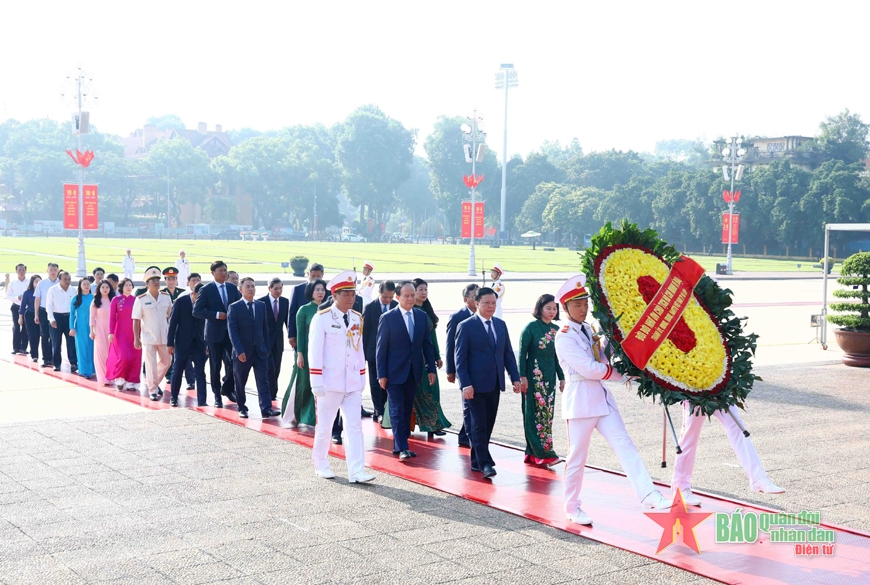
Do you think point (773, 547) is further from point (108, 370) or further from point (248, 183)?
point (248, 183)

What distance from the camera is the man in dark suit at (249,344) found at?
10.2m

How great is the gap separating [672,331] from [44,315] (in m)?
11.3

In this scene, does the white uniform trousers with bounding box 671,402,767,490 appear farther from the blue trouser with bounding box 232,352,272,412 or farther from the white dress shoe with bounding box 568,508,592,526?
the blue trouser with bounding box 232,352,272,412

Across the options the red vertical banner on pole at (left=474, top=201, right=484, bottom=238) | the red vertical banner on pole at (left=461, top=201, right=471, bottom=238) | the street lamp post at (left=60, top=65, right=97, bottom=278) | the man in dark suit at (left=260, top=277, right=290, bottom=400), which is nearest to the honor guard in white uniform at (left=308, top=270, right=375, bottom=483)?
the man in dark suit at (left=260, top=277, right=290, bottom=400)

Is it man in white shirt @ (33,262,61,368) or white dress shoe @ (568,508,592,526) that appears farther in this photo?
man in white shirt @ (33,262,61,368)

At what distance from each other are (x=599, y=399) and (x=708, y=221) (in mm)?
72110

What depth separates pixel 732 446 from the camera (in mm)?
6426

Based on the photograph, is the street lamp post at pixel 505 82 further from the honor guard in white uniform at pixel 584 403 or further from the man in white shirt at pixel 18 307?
the honor guard in white uniform at pixel 584 403

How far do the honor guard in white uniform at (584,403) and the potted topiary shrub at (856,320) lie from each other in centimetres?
1013

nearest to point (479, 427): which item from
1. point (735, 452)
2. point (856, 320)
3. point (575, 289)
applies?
point (575, 289)

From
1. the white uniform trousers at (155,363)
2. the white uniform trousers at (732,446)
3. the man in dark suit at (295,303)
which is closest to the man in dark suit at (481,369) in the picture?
the white uniform trousers at (732,446)

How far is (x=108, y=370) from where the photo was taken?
12578 millimetres

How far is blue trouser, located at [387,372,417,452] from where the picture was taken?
8.37 metres

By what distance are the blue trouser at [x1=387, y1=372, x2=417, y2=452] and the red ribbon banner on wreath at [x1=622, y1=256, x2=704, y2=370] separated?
117 inches
